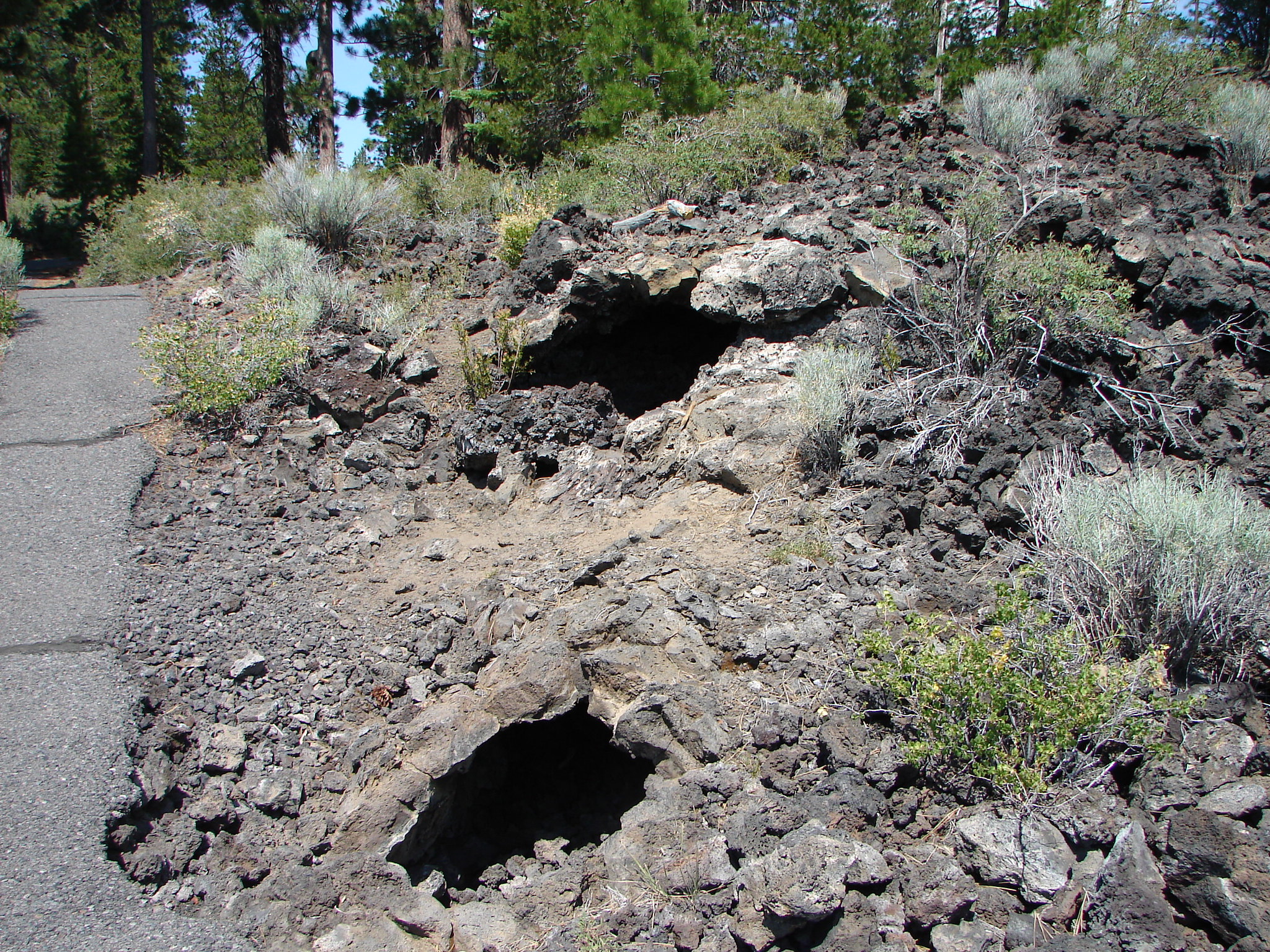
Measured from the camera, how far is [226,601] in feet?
14.4

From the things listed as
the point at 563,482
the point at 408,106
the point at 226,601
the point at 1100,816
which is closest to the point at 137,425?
the point at 226,601

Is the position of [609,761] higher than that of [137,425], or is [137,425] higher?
[137,425]

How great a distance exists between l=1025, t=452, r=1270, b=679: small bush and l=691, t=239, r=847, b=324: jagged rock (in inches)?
98.8

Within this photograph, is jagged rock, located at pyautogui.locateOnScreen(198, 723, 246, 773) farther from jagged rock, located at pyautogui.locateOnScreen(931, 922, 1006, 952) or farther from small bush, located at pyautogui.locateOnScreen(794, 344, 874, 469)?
small bush, located at pyautogui.locateOnScreen(794, 344, 874, 469)

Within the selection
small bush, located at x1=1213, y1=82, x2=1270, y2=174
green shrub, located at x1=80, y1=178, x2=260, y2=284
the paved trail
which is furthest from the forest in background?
the paved trail

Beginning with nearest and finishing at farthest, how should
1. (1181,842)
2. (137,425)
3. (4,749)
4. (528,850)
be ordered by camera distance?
(1181,842), (4,749), (528,850), (137,425)

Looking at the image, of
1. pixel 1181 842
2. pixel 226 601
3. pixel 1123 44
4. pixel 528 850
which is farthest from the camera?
pixel 1123 44

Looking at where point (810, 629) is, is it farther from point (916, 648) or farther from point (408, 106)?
point (408, 106)

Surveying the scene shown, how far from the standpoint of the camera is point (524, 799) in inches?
167

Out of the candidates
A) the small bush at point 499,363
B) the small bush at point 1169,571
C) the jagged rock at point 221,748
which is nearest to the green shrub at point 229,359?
the small bush at point 499,363

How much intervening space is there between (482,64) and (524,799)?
44.6 ft

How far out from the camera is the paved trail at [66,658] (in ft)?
8.83

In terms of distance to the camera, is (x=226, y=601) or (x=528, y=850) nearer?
(x=528, y=850)

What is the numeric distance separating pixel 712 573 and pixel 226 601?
2.62 m
